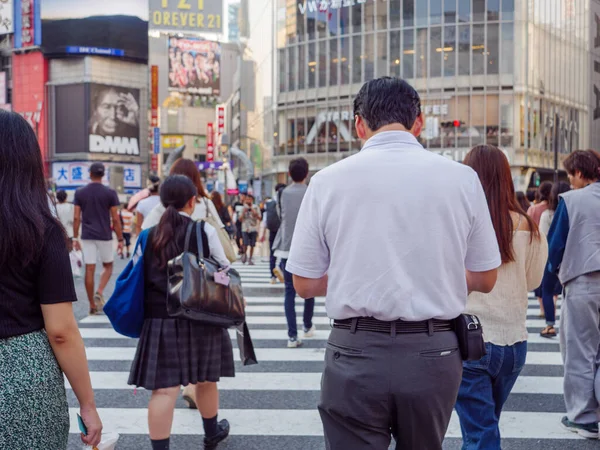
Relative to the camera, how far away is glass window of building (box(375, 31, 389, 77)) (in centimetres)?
4566

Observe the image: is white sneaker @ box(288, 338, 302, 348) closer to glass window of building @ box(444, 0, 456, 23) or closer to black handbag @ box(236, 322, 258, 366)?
black handbag @ box(236, 322, 258, 366)

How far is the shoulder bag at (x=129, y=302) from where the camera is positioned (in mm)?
4109

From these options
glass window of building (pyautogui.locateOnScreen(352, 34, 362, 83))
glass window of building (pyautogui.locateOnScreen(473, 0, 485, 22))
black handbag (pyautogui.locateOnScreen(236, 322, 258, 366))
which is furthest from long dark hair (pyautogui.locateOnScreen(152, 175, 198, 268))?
glass window of building (pyautogui.locateOnScreen(352, 34, 362, 83))

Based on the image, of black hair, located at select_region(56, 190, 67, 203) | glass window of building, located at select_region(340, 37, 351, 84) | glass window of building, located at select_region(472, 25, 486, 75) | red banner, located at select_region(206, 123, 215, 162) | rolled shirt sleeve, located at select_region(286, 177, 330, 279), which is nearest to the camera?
rolled shirt sleeve, located at select_region(286, 177, 330, 279)

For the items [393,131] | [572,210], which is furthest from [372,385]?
[572,210]

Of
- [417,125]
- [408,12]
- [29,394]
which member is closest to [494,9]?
[408,12]

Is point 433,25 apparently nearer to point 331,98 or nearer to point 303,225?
point 331,98

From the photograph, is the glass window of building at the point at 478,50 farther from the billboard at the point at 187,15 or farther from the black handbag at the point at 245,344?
the black handbag at the point at 245,344

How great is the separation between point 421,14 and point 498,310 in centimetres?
4368

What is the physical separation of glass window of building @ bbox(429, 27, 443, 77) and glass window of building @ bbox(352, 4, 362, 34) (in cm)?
489

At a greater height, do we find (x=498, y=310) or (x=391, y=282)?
(x=391, y=282)

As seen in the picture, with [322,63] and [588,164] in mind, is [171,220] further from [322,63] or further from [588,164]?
[322,63]

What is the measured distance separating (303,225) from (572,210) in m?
2.88

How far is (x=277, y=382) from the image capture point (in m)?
6.37
